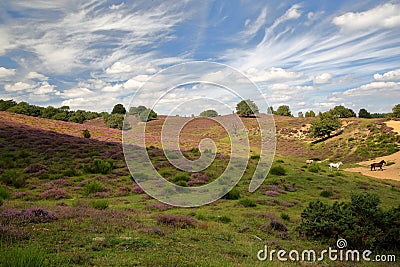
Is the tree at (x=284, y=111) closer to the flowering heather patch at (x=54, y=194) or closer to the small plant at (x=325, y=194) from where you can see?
the small plant at (x=325, y=194)

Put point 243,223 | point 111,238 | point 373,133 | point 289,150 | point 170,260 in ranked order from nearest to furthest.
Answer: point 170,260
point 111,238
point 243,223
point 373,133
point 289,150

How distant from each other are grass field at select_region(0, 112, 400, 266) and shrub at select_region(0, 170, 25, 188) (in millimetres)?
Result: 69

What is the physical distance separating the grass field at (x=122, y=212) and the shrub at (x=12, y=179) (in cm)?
7

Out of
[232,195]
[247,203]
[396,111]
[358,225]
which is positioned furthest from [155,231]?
[396,111]

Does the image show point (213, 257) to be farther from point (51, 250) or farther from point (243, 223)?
point (243, 223)

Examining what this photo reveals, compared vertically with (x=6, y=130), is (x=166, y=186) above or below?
below

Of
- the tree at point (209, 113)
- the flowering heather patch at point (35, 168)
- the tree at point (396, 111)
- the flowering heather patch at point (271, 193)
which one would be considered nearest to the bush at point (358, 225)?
the tree at point (209, 113)

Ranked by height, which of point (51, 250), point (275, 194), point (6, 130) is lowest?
point (275, 194)

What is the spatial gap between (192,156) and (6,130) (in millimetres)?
24482

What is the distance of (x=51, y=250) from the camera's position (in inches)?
272

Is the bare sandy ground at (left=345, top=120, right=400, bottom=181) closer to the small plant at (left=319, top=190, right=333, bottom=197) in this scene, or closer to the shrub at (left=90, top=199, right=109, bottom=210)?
the small plant at (left=319, top=190, right=333, bottom=197)

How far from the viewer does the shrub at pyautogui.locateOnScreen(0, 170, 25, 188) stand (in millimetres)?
19195

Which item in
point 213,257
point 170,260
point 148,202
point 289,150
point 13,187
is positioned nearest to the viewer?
point 170,260

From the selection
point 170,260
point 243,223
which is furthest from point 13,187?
point 170,260
